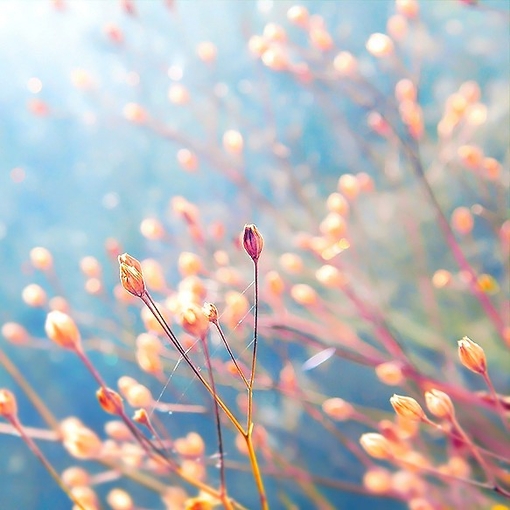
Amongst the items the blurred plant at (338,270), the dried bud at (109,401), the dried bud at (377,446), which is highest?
the blurred plant at (338,270)

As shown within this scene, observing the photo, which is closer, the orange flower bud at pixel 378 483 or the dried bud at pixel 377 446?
the dried bud at pixel 377 446

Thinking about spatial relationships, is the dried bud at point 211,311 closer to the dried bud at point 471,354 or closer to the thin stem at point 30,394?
the dried bud at point 471,354

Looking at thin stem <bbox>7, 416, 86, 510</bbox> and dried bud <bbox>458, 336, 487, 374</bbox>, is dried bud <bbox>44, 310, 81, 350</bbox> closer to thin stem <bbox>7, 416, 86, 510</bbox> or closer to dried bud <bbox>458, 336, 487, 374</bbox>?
thin stem <bbox>7, 416, 86, 510</bbox>

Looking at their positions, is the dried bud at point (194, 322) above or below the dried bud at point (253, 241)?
below

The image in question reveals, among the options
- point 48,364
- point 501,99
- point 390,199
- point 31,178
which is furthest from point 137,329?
point 501,99

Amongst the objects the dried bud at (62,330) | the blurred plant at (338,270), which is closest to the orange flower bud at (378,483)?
the blurred plant at (338,270)

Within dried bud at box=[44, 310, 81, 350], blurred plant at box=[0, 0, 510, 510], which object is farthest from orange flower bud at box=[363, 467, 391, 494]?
dried bud at box=[44, 310, 81, 350]

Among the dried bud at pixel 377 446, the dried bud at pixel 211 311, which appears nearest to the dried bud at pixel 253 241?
the dried bud at pixel 211 311
